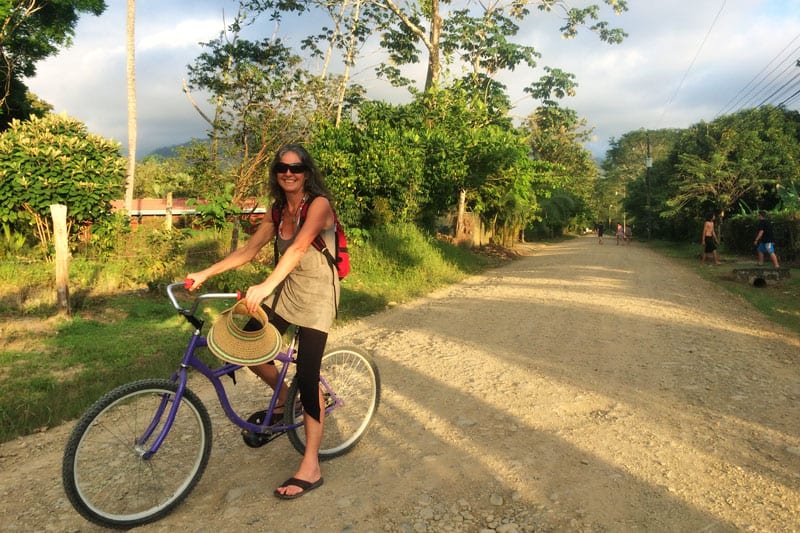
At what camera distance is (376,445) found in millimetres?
3613

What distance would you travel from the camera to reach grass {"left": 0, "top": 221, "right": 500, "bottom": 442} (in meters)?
4.37

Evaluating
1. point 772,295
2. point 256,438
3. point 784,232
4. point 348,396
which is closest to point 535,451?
point 348,396

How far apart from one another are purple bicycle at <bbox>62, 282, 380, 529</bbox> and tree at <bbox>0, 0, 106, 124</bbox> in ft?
60.2

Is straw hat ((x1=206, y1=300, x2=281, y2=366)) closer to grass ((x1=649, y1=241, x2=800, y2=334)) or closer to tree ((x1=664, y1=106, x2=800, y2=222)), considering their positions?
grass ((x1=649, y1=241, x2=800, y2=334))

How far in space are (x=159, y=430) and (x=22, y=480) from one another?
1187 millimetres

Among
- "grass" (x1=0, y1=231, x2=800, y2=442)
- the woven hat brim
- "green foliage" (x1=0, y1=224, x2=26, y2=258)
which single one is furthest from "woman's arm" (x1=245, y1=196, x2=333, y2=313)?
"green foliage" (x1=0, y1=224, x2=26, y2=258)

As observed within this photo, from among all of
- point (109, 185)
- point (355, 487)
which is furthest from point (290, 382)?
point (109, 185)

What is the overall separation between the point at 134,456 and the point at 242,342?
785 mm

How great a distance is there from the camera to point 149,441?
2713 mm

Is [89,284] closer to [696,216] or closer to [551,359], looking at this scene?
[551,359]

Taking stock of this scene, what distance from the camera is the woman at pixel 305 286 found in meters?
2.93

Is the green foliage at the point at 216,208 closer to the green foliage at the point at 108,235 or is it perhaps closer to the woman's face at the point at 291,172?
the green foliage at the point at 108,235

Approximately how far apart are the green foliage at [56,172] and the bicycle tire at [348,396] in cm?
727

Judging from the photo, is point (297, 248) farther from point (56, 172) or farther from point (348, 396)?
point (56, 172)
